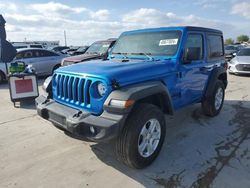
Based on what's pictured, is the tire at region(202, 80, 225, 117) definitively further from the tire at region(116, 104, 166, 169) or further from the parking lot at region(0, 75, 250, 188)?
the tire at region(116, 104, 166, 169)

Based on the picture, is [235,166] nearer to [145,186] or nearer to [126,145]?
[145,186]

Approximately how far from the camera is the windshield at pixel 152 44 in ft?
13.8

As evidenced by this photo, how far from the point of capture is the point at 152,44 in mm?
4410

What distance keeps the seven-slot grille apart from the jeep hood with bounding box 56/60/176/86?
0.10 meters

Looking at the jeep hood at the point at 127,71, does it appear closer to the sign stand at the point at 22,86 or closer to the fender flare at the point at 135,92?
the fender flare at the point at 135,92

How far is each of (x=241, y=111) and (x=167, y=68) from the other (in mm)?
3201

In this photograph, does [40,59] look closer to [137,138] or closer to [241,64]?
[241,64]

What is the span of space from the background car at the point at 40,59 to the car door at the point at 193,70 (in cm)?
840

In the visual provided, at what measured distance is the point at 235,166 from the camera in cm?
347

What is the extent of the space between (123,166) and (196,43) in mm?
2709

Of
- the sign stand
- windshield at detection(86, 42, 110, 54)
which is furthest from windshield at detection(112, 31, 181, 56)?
windshield at detection(86, 42, 110, 54)

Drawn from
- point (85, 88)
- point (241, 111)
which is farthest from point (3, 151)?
point (241, 111)

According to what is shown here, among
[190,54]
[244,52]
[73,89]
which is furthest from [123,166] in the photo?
[244,52]

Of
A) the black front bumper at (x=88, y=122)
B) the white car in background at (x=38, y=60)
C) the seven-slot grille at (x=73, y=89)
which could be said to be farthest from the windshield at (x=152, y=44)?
the white car in background at (x=38, y=60)
